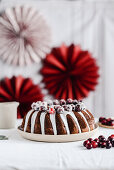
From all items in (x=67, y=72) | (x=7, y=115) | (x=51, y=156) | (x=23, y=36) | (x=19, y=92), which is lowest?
(x=51, y=156)

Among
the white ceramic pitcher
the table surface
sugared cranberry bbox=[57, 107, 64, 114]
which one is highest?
sugared cranberry bbox=[57, 107, 64, 114]

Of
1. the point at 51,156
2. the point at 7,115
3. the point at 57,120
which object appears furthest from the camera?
the point at 7,115

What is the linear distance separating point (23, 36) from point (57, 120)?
6.52ft

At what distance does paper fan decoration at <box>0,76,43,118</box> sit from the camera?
10.1ft

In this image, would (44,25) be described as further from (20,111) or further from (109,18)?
(20,111)

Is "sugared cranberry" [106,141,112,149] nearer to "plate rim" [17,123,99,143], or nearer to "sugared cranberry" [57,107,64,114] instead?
"plate rim" [17,123,99,143]

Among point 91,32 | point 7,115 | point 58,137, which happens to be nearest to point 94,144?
point 58,137

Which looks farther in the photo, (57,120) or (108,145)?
(57,120)

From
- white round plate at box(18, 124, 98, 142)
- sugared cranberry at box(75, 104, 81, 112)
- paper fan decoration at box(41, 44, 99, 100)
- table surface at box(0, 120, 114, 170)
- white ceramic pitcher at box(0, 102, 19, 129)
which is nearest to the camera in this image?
table surface at box(0, 120, 114, 170)

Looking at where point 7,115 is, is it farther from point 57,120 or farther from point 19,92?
point 19,92

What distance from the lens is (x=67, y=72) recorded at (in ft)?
10.6

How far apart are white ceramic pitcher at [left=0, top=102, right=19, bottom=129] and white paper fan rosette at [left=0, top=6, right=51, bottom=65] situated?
5.09 feet

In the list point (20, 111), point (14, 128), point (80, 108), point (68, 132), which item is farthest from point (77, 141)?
point (20, 111)

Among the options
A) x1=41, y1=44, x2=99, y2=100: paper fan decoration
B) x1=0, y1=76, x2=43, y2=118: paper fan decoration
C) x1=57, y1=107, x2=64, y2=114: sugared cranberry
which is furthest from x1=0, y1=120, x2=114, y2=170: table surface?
x1=41, y1=44, x2=99, y2=100: paper fan decoration
